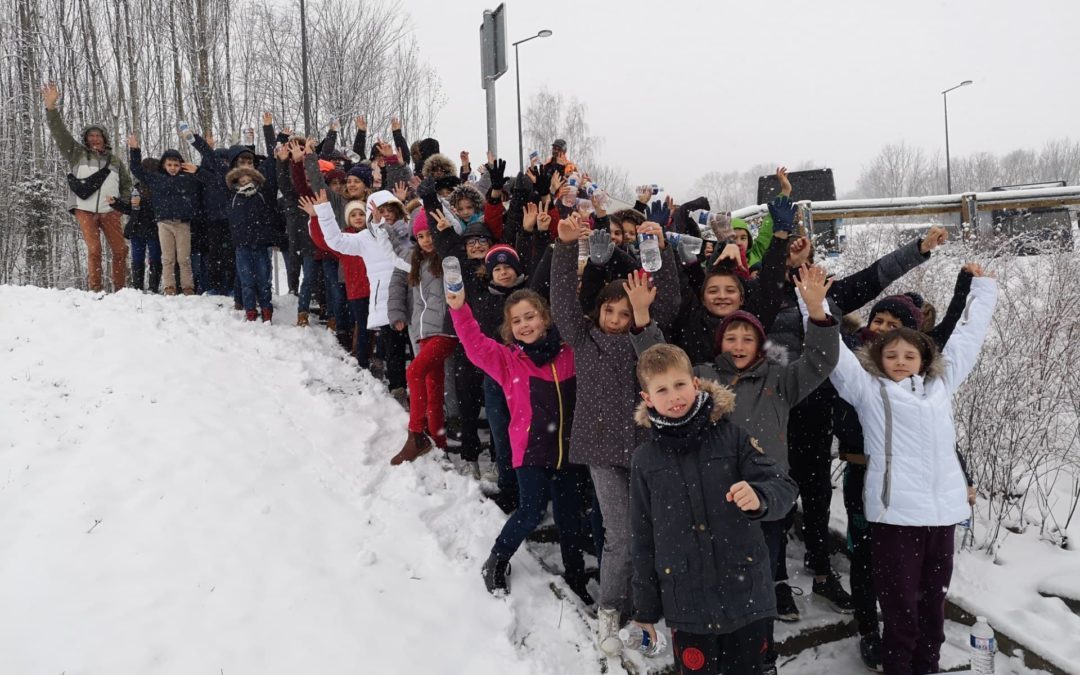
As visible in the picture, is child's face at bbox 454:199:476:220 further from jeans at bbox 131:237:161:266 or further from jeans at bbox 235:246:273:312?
jeans at bbox 131:237:161:266

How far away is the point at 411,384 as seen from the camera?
5117 millimetres

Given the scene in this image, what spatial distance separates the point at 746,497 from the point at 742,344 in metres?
1.18

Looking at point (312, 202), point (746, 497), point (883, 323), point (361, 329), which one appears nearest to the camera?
point (746, 497)

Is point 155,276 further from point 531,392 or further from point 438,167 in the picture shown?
point 531,392

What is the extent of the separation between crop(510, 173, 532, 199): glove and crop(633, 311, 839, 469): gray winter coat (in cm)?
220

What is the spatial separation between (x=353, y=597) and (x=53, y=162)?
17.8 metres

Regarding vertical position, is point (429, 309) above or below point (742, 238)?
below

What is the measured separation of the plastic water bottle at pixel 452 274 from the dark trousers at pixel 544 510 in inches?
45.0

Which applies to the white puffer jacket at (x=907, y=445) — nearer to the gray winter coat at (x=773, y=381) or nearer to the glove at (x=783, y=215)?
the gray winter coat at (x=773, y=381)

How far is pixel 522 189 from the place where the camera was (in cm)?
507

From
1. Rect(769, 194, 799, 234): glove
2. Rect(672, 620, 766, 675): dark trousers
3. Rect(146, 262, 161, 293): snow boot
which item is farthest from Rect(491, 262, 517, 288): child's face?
Rect(146, 262, 161, 293): snow boot

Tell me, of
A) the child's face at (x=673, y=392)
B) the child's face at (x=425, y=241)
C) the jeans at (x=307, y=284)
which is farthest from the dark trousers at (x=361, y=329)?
the child's face at (x=673, y=392)

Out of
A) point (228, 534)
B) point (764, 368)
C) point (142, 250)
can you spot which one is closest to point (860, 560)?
point (764, 368)

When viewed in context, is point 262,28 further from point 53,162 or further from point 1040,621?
point 1040,621
